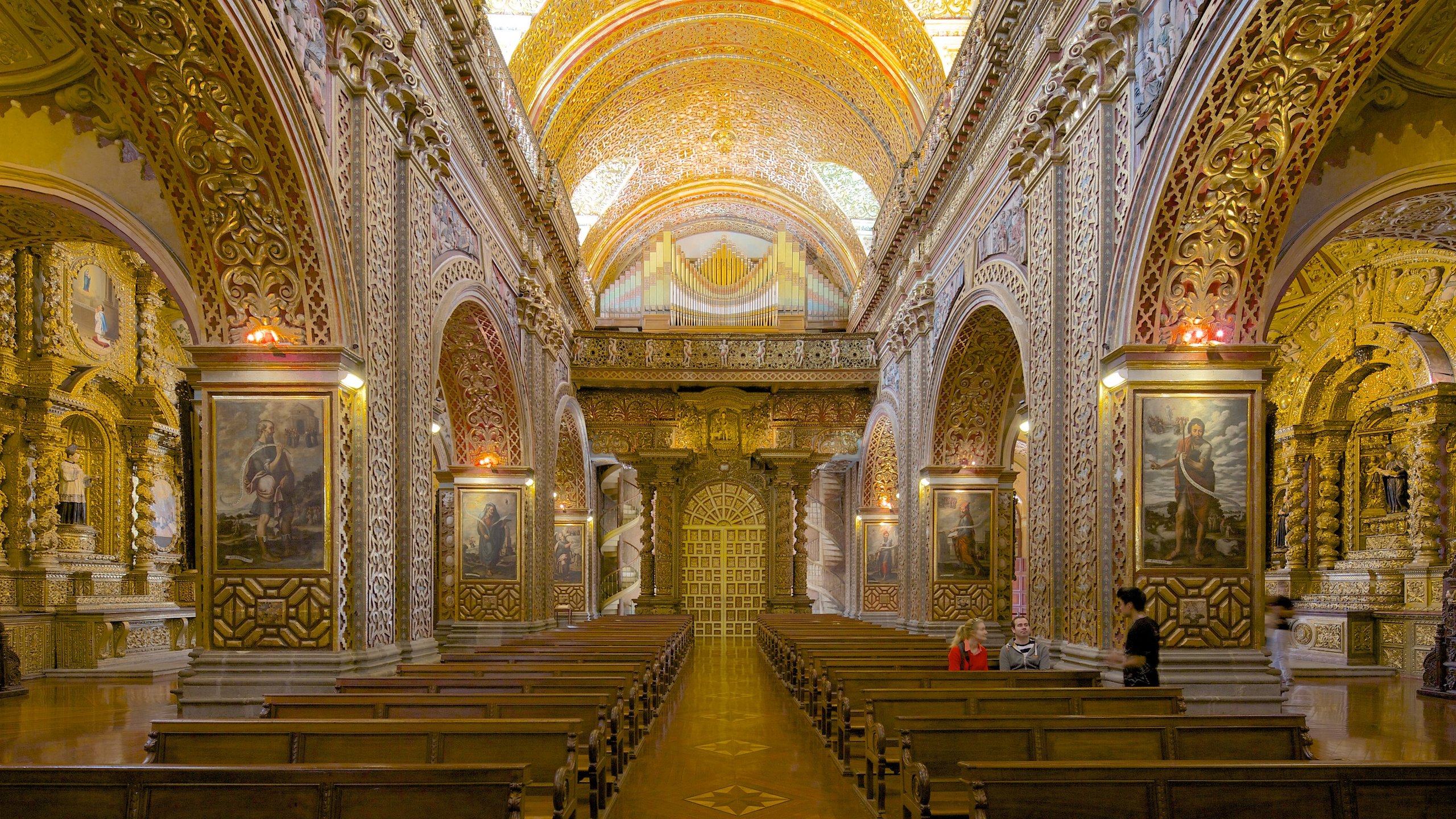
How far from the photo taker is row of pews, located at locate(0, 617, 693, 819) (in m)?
4.02

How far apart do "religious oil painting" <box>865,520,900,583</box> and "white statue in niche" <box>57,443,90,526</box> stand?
50.3 ft

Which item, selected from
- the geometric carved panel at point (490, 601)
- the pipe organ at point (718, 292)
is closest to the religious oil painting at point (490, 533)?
the geometric carved panel at point (490, 601)

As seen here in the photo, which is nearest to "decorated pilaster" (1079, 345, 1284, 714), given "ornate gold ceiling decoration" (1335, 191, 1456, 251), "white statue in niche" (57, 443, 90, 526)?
"ornate gold ceiling decoration" (1335, 191, 1456, 251)

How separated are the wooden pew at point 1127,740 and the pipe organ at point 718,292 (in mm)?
19821

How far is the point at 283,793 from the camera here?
4.03 metres

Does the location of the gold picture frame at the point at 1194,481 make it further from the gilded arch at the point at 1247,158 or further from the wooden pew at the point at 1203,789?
the wooden pew at the point at 1203,789

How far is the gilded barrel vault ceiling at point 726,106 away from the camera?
16.6 metres

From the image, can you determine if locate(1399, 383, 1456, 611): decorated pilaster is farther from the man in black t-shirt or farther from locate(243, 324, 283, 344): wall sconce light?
locate(243, 324, 283, 344): wall sconce light

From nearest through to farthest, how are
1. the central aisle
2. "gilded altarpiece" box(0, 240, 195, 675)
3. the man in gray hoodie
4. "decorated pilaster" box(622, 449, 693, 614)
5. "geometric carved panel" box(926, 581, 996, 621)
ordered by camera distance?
the central aisle, the man in gray hoodie, "gilded altarpiece" box(0, 240, 195, 675), "geometric carved panel" box(926, 581, 996, 621), "decorated pilaster" box(622, 449, 693, 614)

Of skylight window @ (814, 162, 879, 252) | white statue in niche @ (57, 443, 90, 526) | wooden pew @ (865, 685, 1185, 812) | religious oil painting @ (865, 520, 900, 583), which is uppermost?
skylight window @ (814, 162, 879, 252)

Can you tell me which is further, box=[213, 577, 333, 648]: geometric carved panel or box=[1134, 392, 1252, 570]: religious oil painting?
box=[1134, 392, 1252, 570]: religious oil painting

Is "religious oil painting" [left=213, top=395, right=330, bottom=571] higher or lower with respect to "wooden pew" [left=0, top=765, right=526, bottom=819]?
higher

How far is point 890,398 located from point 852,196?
18.1 feet

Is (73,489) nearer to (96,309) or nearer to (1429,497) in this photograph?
(96,309)
